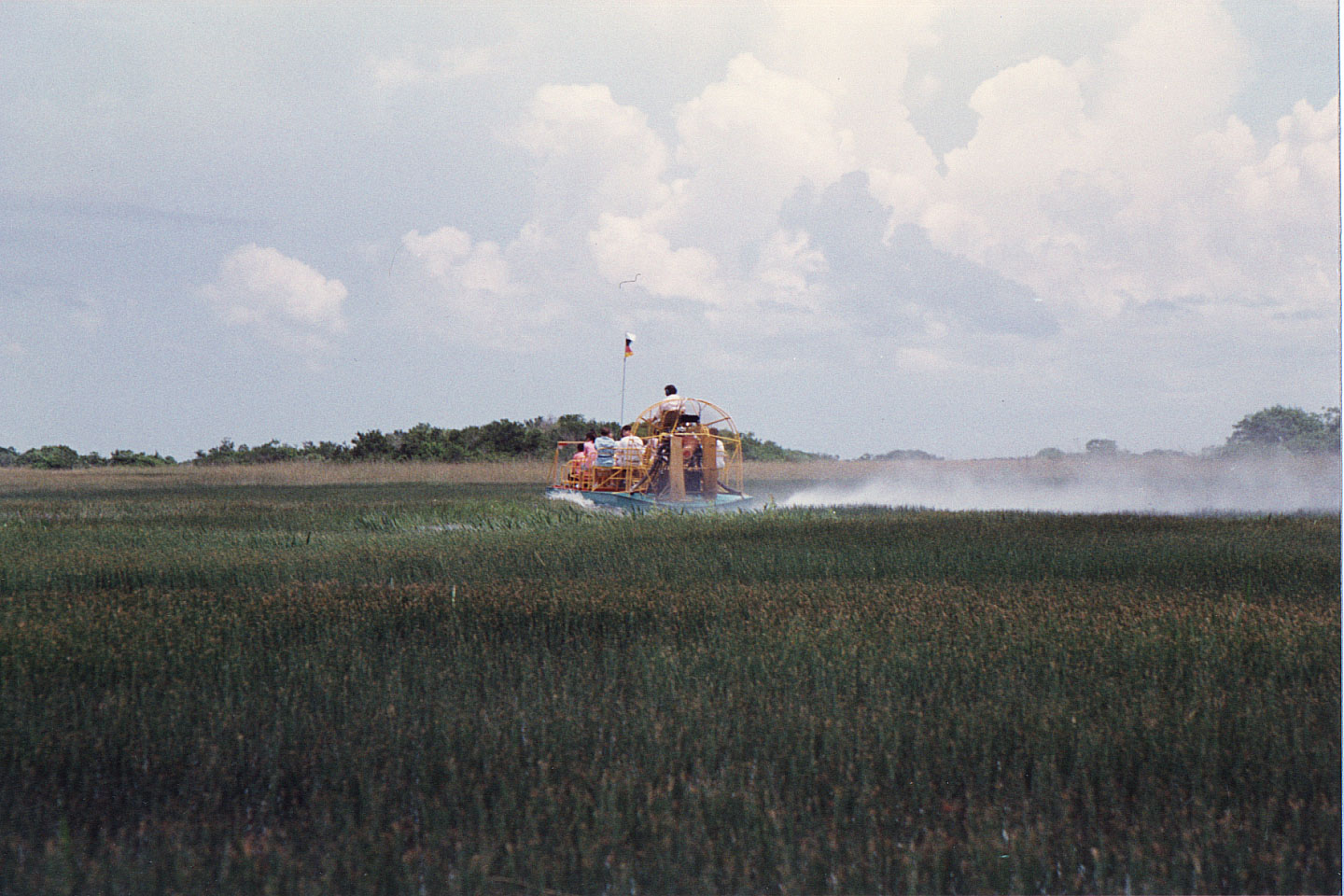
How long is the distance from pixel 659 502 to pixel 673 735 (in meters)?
11.8

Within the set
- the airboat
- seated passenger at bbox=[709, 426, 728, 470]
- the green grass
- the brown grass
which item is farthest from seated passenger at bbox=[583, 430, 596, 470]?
the green grass

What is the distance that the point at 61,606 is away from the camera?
593 cm

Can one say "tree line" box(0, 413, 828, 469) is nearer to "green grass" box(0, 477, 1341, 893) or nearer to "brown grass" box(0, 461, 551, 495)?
"brown grass" box(0, 461, 551, 495)

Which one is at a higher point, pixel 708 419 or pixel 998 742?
pixel 708 419

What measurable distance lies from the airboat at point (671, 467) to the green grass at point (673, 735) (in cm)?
849

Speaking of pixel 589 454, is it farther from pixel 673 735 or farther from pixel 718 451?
pixel 673 735

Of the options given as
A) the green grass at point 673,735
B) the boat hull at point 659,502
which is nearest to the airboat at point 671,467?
the boat hull at point 659,502

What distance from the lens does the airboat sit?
15383mm

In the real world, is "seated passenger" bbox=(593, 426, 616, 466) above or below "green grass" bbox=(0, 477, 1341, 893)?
above

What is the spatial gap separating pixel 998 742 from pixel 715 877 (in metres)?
1.29

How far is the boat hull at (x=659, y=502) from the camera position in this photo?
14797 mm

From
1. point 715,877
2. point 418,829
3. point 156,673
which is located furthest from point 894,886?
point 156,673

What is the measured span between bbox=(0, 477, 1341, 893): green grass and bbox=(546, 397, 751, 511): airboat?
8493mm

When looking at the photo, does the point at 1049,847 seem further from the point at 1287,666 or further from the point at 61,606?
the point at 61,606
